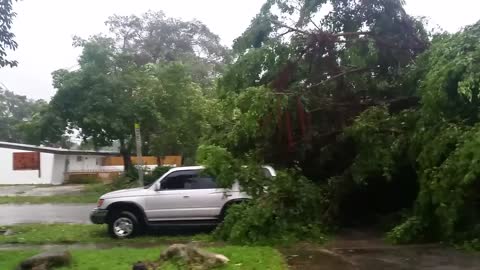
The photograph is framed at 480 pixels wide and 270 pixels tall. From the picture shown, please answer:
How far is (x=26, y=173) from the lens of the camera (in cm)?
3812

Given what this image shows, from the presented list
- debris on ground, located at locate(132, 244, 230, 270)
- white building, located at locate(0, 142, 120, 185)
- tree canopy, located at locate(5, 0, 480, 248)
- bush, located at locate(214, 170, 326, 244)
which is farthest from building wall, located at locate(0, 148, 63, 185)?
debris on ground, located at locate(132, 244, 230, 270)

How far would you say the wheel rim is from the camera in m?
12.6

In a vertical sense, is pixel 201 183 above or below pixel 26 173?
below

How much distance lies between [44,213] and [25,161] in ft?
69.8

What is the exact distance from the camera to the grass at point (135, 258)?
8.55 meters

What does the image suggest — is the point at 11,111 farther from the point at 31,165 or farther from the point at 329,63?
the point at 329,63

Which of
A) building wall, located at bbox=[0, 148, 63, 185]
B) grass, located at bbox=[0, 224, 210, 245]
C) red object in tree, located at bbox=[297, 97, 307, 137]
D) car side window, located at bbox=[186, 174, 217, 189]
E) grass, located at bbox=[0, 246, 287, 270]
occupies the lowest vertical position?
grass, located at bbox=[0, 246, 287, 270]

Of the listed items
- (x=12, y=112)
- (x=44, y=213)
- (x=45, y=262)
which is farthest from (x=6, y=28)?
(x=12, y=112)

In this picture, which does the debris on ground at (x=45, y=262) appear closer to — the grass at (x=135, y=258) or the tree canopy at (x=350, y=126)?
the grass at (x=135, y=258)

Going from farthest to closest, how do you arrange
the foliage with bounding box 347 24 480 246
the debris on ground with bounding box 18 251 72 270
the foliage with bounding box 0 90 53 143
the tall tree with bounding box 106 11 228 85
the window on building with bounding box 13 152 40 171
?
the foliage with bounding box 0 90 53 143
the tall tree with bounding box 106 11 228 85
the window on building with bounding box 13 152 40 171
the foliage with bounding box 347 24 480 246
the debris on ground with bounding box 18 251 72 270

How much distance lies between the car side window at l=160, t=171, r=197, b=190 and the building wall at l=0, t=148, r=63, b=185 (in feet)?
88.3

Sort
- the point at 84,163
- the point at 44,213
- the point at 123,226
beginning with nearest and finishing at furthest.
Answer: the point at 123,226
the point at 44,213
the point at 84,163

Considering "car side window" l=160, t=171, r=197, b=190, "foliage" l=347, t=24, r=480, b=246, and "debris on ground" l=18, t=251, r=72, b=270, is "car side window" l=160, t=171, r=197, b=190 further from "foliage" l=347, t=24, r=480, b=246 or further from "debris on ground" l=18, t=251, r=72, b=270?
"debris on ground" l=18, t=251, r=72, b=270

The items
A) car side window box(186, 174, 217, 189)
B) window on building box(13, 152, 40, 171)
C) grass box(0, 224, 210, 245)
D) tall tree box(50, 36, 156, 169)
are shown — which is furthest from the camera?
window on building box(13, 152, 40, 171)
